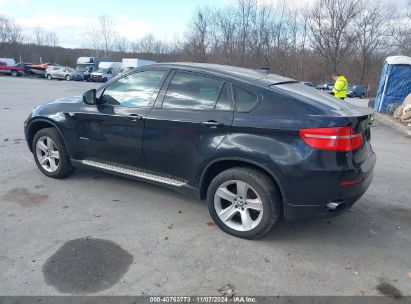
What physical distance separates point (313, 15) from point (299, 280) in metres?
47.5

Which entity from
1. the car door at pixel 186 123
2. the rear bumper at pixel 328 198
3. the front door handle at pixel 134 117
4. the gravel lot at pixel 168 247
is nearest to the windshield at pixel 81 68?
the gravel lot at pixel 168 247

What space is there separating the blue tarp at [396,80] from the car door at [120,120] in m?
14.3

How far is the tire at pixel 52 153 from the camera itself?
4.90m

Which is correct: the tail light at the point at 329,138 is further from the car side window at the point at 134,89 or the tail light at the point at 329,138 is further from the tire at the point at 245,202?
the car side window at the point at 134,89

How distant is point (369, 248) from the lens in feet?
11.9

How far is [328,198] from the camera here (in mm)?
3285

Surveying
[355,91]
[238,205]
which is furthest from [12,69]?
[238,205]

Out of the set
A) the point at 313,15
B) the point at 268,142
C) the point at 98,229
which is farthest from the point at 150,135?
the point at 313,15

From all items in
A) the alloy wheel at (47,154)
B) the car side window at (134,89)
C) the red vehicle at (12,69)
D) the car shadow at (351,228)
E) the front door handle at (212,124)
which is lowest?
the red vehicle at (12,69)

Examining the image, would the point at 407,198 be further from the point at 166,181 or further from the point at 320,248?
the point at 166,181

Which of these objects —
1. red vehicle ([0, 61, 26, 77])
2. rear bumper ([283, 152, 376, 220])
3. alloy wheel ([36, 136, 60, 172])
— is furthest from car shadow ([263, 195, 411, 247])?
red vehicle ([0, 61, 26, 77])

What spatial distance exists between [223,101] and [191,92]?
1.45 ft

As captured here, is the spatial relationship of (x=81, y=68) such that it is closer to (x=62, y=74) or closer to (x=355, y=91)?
(x=62, y=74)

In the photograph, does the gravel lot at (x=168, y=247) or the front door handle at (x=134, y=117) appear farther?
the front door handle at (x=134, y=117)
